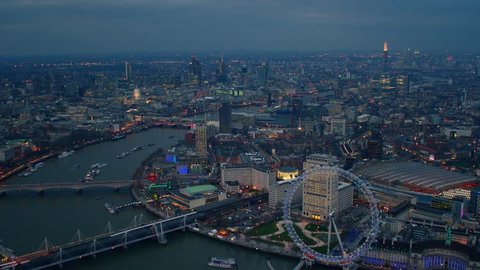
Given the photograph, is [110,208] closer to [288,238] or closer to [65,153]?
[288,238]

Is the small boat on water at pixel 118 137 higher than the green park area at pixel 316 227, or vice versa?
the green park area at pixel 316 227

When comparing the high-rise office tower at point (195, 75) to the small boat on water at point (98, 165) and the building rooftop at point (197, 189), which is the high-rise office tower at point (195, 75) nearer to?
the small boat on water at point (98, 165)

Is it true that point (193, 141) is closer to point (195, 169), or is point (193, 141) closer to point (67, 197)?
point (195, 169)

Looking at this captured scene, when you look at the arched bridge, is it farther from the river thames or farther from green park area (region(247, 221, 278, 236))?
green park area (region(247, 221, 278, 236))

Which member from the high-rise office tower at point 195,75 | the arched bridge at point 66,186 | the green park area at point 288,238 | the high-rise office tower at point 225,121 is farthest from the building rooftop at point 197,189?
the high-rise office tower at point 195,75

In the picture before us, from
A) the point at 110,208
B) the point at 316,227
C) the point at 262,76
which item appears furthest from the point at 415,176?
the point at 262,76

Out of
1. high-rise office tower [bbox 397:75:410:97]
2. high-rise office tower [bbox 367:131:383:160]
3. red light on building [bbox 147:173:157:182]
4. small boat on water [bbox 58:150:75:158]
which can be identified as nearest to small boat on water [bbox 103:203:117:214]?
red light on building [bbox 147:173:157:182]
